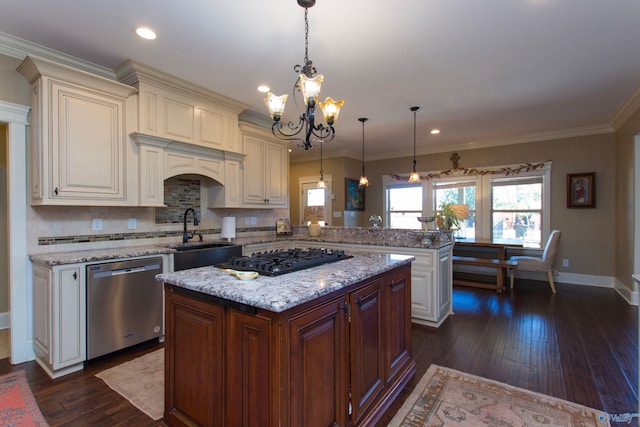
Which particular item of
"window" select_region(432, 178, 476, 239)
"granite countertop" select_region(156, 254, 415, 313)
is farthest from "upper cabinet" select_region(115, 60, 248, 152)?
"window" select_region(432, 178, 476, 239)

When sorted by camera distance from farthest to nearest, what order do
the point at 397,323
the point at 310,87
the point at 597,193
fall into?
1. the point at 597,193
2. the point at 397,323
3. the point at 310,87

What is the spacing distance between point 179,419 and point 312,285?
42.9 inches

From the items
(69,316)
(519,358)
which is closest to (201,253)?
(69,316)

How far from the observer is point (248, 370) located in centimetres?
133

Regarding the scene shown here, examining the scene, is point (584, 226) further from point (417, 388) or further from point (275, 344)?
point (275, 344)

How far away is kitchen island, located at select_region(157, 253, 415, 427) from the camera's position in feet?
4.14

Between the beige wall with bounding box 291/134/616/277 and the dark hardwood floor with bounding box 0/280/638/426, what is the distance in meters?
1.10

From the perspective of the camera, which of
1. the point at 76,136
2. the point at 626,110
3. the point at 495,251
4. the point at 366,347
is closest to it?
the point at 366,347

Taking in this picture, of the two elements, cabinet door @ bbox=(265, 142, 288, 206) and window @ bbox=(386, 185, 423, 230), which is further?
window @ bbox=(386, 185, 423, 230)

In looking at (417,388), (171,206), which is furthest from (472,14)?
(171,206)

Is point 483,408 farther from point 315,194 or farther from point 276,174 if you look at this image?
point 315,194

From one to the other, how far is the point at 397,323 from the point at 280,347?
119cm

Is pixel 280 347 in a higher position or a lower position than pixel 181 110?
lower

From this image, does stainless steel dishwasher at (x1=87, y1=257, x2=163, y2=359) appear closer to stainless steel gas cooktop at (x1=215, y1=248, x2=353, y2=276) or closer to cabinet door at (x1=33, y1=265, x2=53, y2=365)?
cabinet door at (x1=33, y1=265, x2=53, y2=365)
